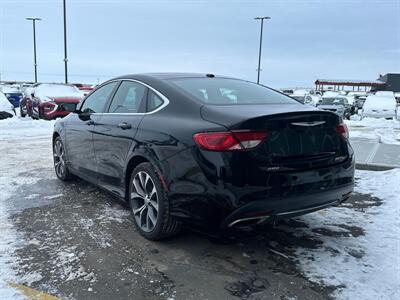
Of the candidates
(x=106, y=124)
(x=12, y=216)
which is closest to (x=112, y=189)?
(x=106, y=124)

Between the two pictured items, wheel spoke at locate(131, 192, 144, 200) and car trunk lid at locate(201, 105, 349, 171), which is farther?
wheel spoke at locate(131, 192, 144, 200)

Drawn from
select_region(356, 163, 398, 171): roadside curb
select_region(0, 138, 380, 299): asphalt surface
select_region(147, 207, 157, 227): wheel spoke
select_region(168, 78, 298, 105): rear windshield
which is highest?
select_region(168, 78, 298, 105): rear windshield

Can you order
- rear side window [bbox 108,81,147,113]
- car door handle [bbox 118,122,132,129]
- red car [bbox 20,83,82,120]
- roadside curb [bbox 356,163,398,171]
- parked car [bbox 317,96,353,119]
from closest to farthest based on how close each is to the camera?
car door handle [bbox 118,122,132,129] → rear side window [bbox 108,81,147,113] → roadside curb [bbox 356,163,398,171] → red car [bbox 20,83,82,120] → parked car [bbox 317,96,353,119]

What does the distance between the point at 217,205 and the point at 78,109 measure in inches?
126

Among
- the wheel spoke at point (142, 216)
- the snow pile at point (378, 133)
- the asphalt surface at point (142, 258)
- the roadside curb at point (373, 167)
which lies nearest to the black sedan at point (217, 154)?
the wheel spoke at point (142, 216)

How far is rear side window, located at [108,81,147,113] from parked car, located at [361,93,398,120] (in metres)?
20.6

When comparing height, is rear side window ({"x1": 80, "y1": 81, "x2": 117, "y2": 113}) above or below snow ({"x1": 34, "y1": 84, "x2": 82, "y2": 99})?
above

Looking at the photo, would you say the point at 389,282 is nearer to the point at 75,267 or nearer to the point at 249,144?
the point at 249,144

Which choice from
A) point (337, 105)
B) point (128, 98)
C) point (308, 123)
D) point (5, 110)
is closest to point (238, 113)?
point (308, 123)

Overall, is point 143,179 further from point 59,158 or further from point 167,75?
point 59,158

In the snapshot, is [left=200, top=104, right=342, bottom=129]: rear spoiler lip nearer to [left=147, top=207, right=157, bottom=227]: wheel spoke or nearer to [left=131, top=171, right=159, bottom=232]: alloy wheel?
[left=131, top=171, right=159, bottom=232]: alloy wheel

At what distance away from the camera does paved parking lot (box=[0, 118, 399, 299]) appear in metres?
3.05

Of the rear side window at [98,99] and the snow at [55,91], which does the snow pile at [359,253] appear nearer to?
the rear side window at [98,99]

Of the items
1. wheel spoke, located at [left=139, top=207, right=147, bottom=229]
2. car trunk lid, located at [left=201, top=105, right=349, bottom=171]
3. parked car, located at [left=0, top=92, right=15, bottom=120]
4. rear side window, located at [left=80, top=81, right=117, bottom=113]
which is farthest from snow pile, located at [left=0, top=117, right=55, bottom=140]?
car trunk lid, located at [left=201, top=105, right=349, bottom=171]
